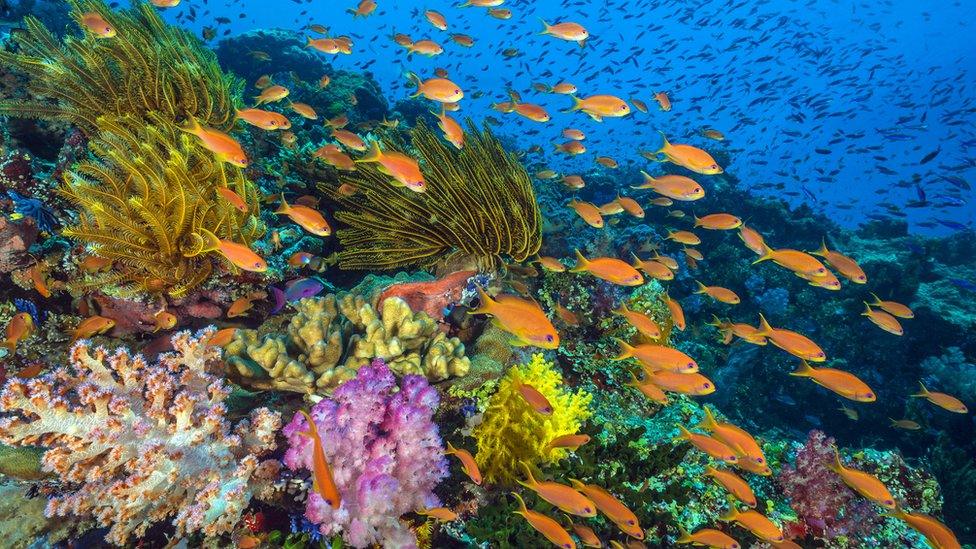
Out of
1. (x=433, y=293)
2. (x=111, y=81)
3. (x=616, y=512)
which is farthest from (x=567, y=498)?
(x=111, y=81)

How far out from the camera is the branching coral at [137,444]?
2.67 metres

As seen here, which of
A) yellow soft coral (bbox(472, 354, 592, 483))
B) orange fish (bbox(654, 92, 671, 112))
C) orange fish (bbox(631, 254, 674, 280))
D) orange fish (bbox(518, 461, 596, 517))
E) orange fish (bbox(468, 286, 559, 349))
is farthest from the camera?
Result: orange fish (bbox(654, 92, 671, 112))

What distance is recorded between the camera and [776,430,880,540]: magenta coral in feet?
12.6

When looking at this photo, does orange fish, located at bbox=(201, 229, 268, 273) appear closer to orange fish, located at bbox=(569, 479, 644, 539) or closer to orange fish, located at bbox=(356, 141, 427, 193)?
orange fish, located at bbox=(356, 141, 427, 193)

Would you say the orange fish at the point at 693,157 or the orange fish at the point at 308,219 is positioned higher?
the orange fish at the point at 693,157

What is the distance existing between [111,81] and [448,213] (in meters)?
4.11

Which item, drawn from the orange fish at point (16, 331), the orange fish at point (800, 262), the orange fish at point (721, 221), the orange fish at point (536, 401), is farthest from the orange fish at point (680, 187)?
the orange fish at point (16, 331)

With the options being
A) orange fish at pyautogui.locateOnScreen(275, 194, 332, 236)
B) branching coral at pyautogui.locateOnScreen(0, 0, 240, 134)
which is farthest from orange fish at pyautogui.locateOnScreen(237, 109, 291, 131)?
orange fish at pyautogui.locateOnScreen(275, 194, 332, 236)

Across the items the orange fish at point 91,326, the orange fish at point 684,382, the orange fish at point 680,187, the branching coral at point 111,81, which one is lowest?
the orange fish at point 684,382

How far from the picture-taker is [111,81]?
5109 mm

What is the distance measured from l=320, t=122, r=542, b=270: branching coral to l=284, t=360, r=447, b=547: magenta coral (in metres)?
2.22

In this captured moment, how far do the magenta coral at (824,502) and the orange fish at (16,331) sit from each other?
22.0ft

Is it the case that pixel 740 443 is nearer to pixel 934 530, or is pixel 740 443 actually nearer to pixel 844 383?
pixel 934 530

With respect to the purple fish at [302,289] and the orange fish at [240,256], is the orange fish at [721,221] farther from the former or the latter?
A: the orange fish at [240,256]
